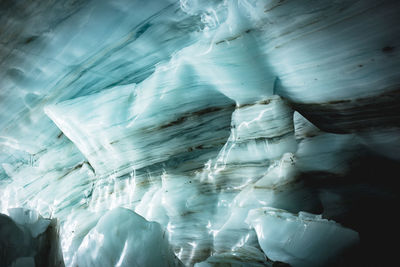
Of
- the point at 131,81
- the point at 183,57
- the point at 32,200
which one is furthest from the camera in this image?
the point at 32,200

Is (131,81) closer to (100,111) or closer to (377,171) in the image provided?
(100,111)

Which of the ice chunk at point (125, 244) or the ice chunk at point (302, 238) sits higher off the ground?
the ice chunk at point (125, 244)

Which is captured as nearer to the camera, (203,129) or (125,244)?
(125,244)

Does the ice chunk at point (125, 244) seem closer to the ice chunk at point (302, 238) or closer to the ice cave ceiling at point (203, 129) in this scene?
the ice cave ceiling at point (203, 129)

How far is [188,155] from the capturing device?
2.42m

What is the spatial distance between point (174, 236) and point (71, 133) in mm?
1434

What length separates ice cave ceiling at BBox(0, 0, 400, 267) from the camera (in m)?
1.68

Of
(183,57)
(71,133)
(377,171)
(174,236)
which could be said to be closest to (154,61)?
(183,57)

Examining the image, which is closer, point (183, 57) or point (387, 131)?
point (387, 131)

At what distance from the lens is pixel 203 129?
234 cm

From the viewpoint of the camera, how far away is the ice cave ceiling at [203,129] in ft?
5.50

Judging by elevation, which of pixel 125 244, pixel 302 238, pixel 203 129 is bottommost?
pixel 302 238

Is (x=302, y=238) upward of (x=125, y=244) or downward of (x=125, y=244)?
downward

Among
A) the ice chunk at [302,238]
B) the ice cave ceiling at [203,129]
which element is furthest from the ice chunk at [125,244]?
the ice chunk at [302,238]
